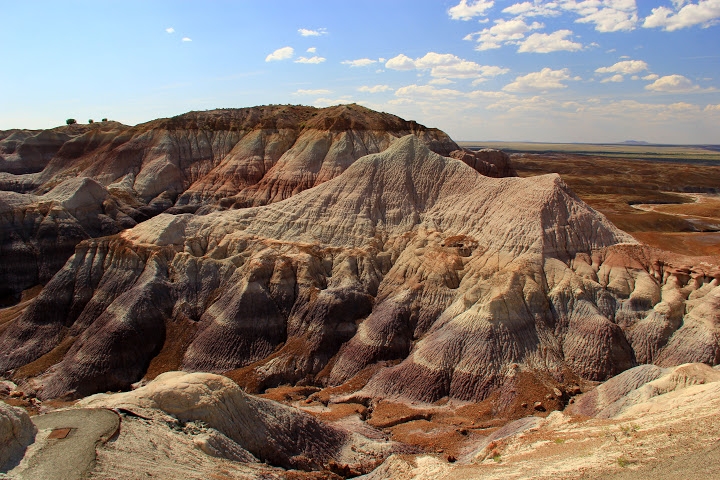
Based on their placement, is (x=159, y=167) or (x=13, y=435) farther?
(x=159, y=167)

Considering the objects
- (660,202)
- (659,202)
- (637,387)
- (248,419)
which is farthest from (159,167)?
(660,202)

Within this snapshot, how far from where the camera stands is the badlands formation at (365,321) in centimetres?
2020

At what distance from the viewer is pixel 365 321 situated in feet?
103

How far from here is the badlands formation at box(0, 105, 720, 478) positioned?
20203mm

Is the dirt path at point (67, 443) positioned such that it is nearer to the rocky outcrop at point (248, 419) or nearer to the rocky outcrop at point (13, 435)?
the rocky outcrop at point (13, 435)

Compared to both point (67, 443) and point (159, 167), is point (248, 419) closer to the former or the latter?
point (67, 443)

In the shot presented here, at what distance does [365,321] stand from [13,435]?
19477mm

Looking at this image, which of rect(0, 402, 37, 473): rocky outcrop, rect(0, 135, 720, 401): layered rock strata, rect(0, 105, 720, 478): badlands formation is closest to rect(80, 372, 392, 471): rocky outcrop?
rect(0, 105, 720, 478): badlands formation

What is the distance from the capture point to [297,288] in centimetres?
3378

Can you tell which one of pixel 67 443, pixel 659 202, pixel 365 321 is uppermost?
pixel 659 202

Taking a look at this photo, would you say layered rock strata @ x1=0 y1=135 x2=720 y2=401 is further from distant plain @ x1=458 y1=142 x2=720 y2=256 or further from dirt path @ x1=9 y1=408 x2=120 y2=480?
distant plain @ x1=458 y1=142 x2=720 y2=256

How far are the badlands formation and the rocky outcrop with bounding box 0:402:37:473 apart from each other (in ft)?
1.36

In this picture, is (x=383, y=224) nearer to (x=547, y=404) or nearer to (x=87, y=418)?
(x=547, y=404)

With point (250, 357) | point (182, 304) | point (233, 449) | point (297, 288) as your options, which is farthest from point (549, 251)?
point (182, 304)
